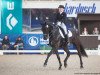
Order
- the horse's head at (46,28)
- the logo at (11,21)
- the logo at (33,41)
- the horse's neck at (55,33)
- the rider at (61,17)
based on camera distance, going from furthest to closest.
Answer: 1. the logo at (11,21)
2. the logo at (33,41)
3. the rider at (61,17)
4. the horse's neck at (55,33)
5. the horse's head at (46,28)

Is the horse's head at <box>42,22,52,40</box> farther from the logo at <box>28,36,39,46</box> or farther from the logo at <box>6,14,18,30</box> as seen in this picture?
the logo at <box>6,14,18,30</box>

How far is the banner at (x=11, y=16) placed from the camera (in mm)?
38094

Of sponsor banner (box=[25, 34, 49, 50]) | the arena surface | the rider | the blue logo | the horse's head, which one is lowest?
sponsor banner (box=[25, 34, 49, 50])

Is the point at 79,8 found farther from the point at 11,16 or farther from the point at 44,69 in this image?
the point at 44,69

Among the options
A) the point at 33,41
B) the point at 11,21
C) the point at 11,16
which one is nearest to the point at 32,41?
the point at 33,41

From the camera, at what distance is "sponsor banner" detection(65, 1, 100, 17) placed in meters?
38.6

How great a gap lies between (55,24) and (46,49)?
595 inches

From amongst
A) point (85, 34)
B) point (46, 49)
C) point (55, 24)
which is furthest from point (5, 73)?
point (85, 34)

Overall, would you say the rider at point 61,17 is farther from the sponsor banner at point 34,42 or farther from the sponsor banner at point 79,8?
the sponsor banner at point 79,8

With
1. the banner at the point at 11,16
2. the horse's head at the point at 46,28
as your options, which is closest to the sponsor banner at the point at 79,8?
the banner at the point at 11,16

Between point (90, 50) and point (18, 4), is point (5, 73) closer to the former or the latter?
point (90, 50)

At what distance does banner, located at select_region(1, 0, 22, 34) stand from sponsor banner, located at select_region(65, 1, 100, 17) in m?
3.82

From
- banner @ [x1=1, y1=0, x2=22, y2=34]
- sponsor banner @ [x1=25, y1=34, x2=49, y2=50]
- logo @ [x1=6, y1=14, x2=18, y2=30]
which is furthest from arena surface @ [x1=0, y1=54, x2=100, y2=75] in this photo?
logo @ [x1=6, y1=14, x2=18, y2=30]

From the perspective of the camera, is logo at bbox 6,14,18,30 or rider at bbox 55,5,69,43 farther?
logo at bbox 6,14,18,30
